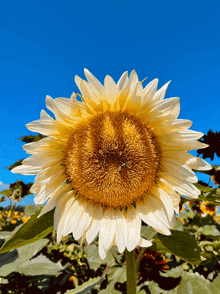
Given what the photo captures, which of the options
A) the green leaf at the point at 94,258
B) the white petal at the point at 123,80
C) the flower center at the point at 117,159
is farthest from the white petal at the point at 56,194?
the green leaf at the point at 94,258

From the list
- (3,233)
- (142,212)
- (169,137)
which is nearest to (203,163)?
(169,137)

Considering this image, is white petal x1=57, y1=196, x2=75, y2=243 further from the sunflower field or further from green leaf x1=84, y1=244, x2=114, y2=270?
green leaf x1=84, y1=244, x2=114, y2=270

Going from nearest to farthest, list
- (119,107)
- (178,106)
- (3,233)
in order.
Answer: (178,106) → (119,107) → (3,233)

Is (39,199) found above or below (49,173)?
below

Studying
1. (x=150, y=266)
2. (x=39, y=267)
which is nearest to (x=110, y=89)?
(x=150, y=266)

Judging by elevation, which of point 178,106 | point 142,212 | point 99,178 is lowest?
point 142,212

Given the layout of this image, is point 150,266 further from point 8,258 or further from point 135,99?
point 135,99

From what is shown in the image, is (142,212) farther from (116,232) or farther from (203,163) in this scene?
(203,163)
